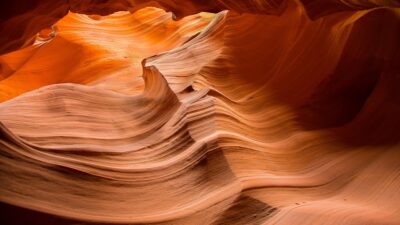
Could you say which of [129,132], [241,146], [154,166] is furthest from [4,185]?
[241,146]

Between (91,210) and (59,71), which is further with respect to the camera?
(59,71)

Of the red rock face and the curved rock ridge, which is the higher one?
the curved rock ridge

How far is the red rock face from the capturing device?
1.47m

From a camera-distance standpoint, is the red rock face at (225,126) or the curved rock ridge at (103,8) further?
the curved rock ridge at (103,8)

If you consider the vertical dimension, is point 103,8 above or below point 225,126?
above

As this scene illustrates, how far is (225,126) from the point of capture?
196 cm

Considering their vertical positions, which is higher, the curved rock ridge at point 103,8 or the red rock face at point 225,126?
the curved rock ridge at point 103,8

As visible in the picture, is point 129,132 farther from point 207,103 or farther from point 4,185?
point 4,185

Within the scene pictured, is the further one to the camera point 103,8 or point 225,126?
point 103,8

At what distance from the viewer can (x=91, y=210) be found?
56.4 inches

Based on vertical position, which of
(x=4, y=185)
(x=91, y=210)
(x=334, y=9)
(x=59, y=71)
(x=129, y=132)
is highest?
(x=59, y=71)

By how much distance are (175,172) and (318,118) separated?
2.57 feet

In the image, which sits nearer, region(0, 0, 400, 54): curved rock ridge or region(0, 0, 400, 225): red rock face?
region(0, 0, 400, 225): red rock face

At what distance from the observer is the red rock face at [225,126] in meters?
1.47
